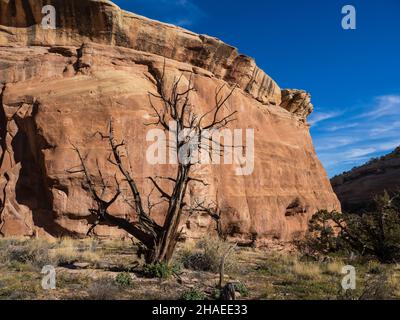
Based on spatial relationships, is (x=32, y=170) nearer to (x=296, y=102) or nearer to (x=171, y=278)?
(x=171, y=278)

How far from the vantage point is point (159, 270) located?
8656mm

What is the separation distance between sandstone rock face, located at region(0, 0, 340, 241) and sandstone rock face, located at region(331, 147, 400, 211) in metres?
20.4

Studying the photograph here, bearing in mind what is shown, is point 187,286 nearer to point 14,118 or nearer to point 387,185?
point 14,118

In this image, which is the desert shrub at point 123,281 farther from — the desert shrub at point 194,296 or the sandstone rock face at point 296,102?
the sandstone rock face at point 296,102

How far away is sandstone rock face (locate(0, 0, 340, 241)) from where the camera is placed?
17094mm

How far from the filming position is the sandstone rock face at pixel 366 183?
42.6m

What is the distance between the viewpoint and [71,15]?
20.0 meters

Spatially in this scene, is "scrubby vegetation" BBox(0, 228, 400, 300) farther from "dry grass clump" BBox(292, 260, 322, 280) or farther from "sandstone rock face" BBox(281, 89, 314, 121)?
"sandstone rock face" BBox(281, 89, 314, 121)

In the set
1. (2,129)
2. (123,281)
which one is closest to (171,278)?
(123,281)

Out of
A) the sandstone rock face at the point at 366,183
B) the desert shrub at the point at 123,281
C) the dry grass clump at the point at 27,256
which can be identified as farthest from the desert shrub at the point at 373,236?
the sandstone rock face at the point at 366,183

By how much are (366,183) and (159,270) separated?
138 feet

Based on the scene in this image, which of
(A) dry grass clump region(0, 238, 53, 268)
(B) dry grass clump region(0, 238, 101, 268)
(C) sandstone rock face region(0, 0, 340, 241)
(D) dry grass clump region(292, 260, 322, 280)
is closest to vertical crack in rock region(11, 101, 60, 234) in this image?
(C) sandstone rock face region(0, 0, 340, 241)

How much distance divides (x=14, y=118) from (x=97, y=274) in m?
12.5
